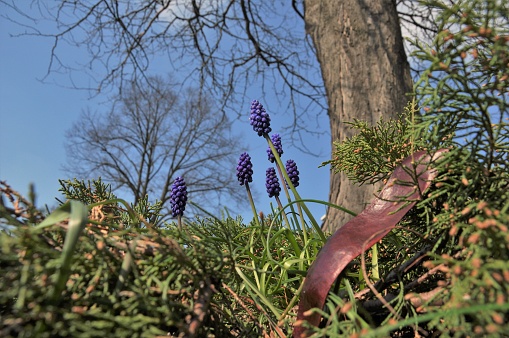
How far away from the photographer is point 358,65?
114 inches

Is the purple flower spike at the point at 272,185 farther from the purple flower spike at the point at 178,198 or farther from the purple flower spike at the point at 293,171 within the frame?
the purple flower spike at the point at 178,198

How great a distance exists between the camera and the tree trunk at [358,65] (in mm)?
2672

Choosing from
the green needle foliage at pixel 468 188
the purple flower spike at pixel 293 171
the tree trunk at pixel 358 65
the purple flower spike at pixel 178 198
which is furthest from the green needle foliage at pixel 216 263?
the tree trunk at pixel 358 65

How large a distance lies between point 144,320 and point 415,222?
1.38ft

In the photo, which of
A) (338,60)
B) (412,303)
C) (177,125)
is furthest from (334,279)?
(177,125)

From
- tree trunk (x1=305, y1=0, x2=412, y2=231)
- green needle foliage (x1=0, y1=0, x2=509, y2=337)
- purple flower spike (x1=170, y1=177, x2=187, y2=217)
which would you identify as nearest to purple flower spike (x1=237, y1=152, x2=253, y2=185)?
purple flower spike (x1=170, y1=177, x2=187, y2=217)

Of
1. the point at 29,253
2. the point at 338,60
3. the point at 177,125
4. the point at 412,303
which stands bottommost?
the point at 412,303

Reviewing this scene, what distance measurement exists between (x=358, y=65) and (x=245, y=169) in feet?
6.67

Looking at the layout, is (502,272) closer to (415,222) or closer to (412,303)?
(412,303)

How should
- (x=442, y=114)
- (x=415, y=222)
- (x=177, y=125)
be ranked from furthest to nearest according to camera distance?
(x=177, y=125) → (x=415, y=222) → (x=442, y=114)

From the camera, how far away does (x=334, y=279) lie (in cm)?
48

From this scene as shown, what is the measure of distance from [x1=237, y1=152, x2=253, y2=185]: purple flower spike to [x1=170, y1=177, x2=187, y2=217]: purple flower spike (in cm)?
21

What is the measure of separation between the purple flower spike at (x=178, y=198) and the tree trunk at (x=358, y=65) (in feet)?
5.45

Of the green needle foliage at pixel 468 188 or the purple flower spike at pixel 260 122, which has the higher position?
the purple flower spike at pixel 260 122
